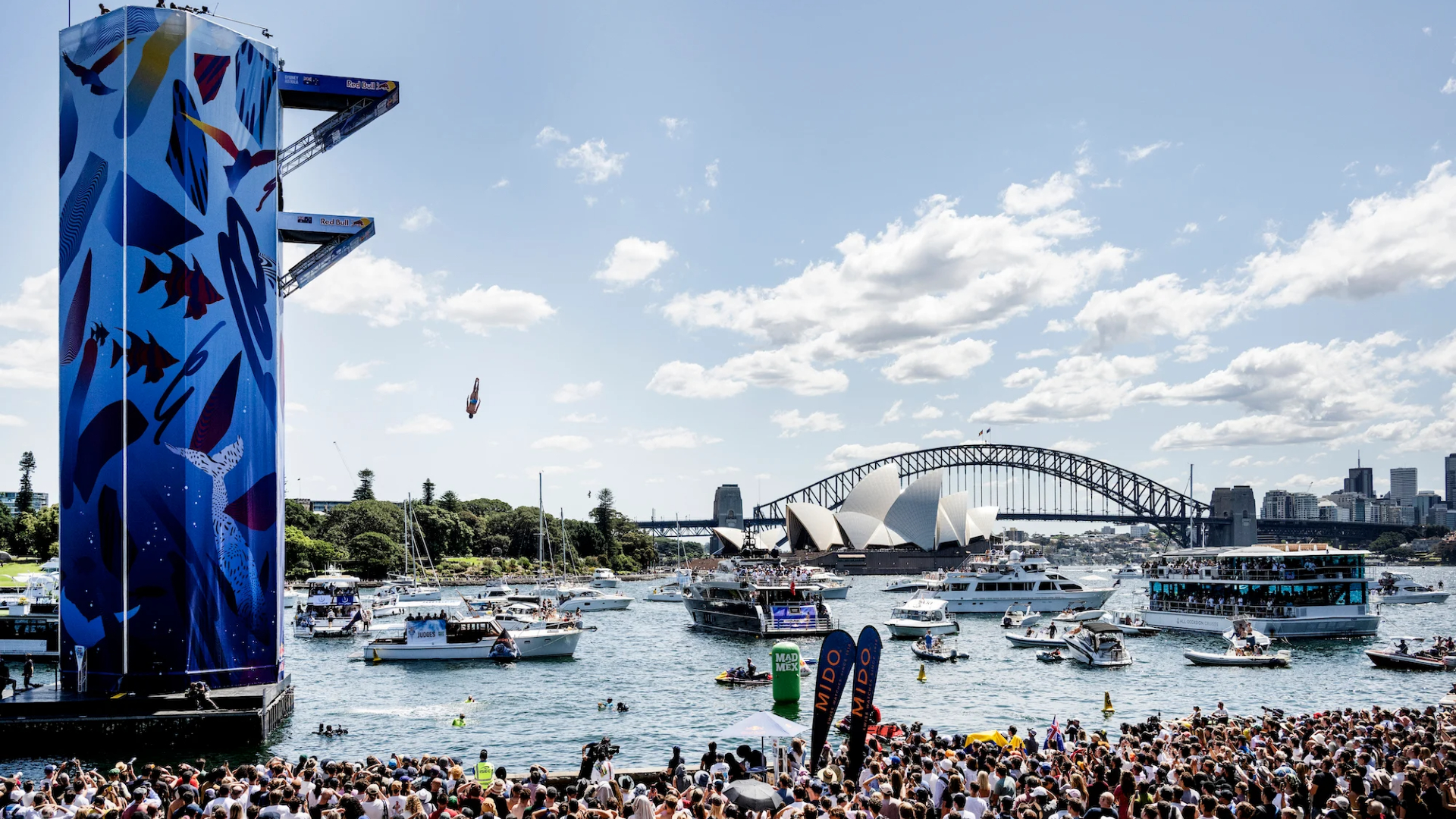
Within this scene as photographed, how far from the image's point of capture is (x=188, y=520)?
28781mm

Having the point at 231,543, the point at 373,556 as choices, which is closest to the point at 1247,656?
the point at 231,543

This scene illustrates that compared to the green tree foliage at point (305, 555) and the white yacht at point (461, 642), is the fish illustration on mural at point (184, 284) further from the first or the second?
the green tree foliage at point (305, 555)

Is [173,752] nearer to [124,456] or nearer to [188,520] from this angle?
[188,520]

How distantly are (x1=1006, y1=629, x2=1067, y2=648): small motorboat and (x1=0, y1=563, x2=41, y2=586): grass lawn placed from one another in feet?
243

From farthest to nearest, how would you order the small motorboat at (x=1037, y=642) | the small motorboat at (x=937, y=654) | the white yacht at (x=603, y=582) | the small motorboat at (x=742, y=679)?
1. the white yacht at (x=603, y=582)
2. the small motorboat at (x=1037, y=642)
3. the small motorboat at (x=937, y=654)
4. the small motorboat at (x=742, y=679)

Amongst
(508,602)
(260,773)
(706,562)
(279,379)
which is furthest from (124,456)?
(706,562)

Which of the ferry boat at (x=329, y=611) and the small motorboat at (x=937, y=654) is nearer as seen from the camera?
the small motorboat at (x=937, y=654)

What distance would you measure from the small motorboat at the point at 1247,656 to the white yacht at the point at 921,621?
50.8ft

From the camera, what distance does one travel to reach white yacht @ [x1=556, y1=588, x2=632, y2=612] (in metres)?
91.7

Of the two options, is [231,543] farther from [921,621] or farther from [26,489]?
[26,489]

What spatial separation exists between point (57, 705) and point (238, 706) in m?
4.52

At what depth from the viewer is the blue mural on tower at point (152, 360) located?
93.1 ft

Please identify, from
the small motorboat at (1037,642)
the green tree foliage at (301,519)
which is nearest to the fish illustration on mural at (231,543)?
the small motorboat at (1037,642)

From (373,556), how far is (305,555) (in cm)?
1395
